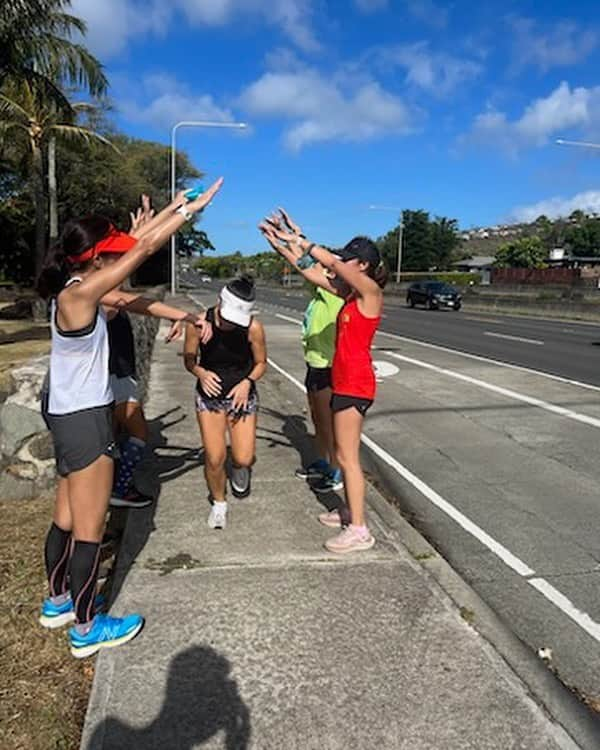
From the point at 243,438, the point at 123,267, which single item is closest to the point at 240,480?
the point at 243,438

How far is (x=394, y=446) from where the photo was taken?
24.2 ft

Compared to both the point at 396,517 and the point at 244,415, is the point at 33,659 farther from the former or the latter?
the point at 396,517

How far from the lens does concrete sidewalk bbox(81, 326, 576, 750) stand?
8.48 feet

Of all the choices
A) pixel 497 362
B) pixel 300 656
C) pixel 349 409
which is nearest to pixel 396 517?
pixel 349 409

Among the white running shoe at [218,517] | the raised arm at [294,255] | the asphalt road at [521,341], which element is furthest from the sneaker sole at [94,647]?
the asphalt road at [521,341]

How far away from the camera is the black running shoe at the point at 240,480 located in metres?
5.04

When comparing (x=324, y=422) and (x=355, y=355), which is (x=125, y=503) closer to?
(x=324, y=422)

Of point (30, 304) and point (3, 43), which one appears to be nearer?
point (3, 43)

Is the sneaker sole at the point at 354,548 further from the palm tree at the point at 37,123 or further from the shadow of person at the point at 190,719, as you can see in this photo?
the palm tree at the point at 37,123

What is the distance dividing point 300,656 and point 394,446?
4461mm

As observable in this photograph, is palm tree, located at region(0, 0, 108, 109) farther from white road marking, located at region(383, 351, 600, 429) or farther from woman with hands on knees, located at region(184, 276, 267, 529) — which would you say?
woman with hands on knees, located at region(184, 276, 267, 529)

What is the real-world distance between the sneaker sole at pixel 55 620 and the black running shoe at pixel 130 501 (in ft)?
4.95

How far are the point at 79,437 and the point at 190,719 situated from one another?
119 centimetres

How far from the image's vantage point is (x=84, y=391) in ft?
9.57
